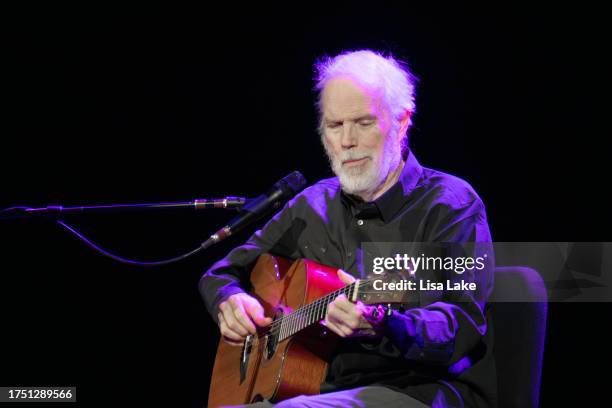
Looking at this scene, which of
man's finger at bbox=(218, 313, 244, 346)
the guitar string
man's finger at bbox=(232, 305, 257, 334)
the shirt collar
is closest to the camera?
the guitar string

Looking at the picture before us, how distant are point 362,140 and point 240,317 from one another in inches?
39.1

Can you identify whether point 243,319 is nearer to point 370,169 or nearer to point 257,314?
point 257,314

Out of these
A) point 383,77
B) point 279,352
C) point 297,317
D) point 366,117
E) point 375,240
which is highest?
point 383,77

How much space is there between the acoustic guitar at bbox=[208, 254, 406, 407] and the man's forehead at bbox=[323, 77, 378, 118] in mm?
710

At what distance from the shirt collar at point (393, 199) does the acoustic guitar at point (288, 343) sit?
308 mm

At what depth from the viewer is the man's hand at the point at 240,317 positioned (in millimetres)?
2818

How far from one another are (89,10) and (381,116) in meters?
2.38

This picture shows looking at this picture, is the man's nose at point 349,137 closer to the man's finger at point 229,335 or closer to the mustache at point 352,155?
the mustache at point 352,155

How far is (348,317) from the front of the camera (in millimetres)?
2037

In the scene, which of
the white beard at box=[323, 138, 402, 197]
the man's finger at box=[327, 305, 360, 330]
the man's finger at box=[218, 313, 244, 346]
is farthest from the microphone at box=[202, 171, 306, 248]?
the man's finger at box=[327, 305, 360, 330]

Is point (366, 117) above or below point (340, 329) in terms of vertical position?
above

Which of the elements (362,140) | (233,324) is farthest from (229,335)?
(362,140)

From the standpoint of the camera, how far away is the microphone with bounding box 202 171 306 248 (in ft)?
8.38

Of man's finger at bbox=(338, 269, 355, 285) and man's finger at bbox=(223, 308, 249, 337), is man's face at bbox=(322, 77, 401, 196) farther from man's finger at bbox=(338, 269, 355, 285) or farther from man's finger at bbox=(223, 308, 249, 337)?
man's finger at bbox=(223, 308, 249, 337)
